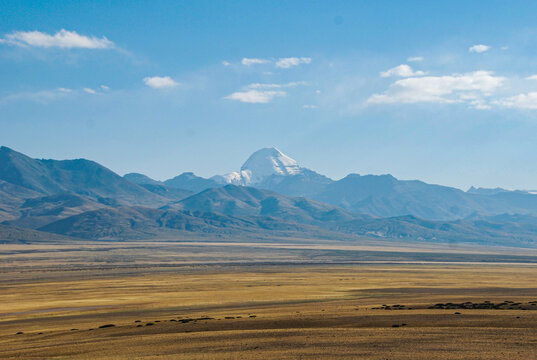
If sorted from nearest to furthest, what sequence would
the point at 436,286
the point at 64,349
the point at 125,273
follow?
the point at 64,349, the point at 436,286, the point at 125,273

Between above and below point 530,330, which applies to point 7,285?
below

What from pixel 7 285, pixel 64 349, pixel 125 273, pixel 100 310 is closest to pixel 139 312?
pixel 100 310

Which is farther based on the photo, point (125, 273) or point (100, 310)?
point (125, 273)

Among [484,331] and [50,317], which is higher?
[484,331]

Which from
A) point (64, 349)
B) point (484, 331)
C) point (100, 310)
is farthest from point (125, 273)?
point (484, 331)

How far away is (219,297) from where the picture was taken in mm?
96312

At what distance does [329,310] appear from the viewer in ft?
226

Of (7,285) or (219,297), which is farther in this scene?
(7,285)

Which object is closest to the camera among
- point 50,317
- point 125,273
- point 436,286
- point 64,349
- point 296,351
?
point 296,351

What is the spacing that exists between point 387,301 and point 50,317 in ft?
157

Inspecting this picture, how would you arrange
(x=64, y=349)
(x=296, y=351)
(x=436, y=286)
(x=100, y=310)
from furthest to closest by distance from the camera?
(x=436, y=286) < (x=100, y=310) < (x=64, y=349) < (x=296, y=351)

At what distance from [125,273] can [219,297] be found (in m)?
72.9

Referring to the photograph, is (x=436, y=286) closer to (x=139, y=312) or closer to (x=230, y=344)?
(x=139, y=312)

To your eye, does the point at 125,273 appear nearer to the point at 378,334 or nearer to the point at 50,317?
the point at 50,317
